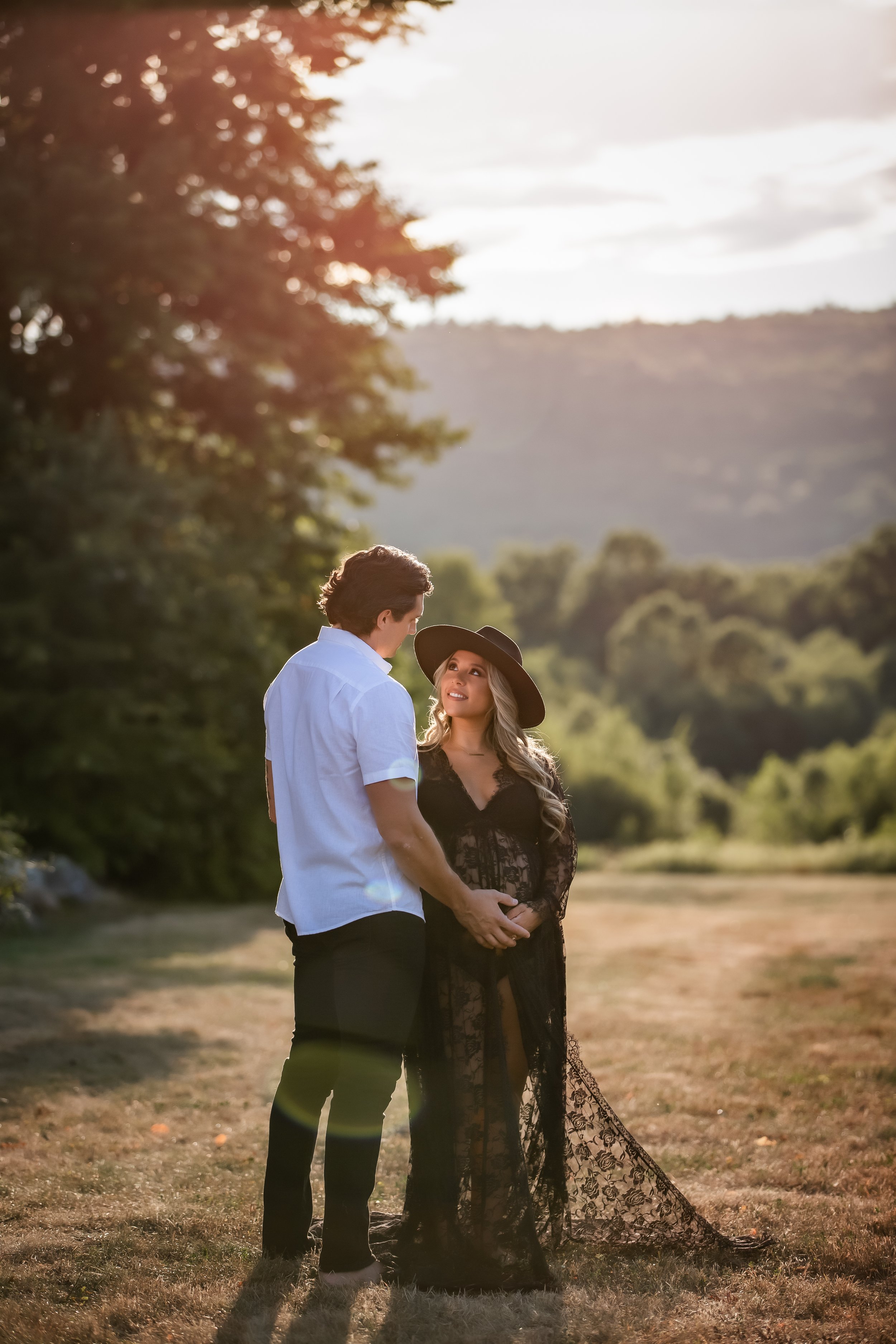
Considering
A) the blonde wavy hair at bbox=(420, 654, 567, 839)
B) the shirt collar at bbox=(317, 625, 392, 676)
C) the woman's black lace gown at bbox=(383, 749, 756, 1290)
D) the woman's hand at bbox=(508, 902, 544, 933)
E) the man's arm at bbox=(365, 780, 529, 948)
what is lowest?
the woman's black lace gown at bbox=(383, 749, 756, 1290)

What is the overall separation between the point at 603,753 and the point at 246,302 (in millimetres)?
32708

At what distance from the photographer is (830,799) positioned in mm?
42875

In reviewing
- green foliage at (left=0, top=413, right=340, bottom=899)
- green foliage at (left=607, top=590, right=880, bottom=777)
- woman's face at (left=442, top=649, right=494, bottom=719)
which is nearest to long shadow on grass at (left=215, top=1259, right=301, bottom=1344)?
woman's face at (left=442, top=649, right=494, bottom=719)

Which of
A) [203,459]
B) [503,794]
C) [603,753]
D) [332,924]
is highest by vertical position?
[203,459]

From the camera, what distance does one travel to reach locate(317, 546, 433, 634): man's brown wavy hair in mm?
3898

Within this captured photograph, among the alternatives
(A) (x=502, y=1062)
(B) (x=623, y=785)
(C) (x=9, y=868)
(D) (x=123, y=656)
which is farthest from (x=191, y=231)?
(B) (x=623, y=785)

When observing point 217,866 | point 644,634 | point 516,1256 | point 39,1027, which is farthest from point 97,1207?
point 644,634

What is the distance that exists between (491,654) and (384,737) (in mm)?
882

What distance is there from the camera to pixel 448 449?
20.2 metres

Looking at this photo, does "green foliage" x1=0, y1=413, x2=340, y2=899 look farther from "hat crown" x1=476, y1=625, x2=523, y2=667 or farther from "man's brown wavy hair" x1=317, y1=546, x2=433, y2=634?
"man's brown wavy hair" x1=317, y1=546, x2=433, y2=634

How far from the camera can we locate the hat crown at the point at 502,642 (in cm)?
452

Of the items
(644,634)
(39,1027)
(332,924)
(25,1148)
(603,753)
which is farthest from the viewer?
(644,634)

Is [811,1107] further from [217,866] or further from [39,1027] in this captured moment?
[217,866]

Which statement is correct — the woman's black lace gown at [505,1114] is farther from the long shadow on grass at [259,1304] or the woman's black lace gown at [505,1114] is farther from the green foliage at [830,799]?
the green foliage at [830,799]
